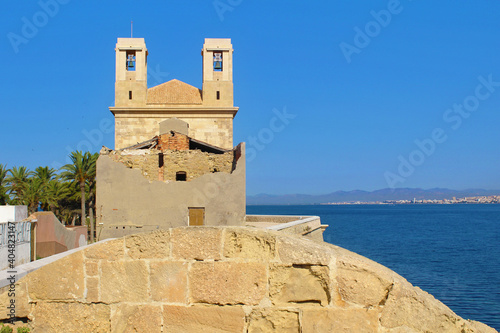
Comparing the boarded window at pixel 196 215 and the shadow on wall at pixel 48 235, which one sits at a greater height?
the boarded window at pixel 196 215

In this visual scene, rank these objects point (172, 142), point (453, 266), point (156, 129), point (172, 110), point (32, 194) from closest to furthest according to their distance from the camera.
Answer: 1. point (172, 142)
2. point (156, 129)
3. point (172, 110)
4. point (32, 194)
5. point (453, 266)

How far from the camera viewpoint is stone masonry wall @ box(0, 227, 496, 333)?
340 centimetres

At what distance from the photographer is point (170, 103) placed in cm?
2520

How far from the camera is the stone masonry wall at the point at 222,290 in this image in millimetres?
3398

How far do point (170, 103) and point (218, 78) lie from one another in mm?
2924

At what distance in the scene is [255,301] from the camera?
11.6 feet

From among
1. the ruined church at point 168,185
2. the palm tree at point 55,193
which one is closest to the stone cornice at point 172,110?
the ruined church at point 168,185

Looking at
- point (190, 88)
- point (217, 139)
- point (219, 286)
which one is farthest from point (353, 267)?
point (190, 88)

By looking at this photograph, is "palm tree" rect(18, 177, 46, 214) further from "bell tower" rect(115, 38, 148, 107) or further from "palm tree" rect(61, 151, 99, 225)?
"bell tower" rect(115, 38, 148, 107)

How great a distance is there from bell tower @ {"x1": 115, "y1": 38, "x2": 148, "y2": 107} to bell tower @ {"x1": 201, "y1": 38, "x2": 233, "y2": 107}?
3294 millimetres

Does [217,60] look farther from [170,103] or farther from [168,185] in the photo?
[168,185]

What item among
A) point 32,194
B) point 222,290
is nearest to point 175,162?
point 222,290

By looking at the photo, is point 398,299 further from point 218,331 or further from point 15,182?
point 15,182

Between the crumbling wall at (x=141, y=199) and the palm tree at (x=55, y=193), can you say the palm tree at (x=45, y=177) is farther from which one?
the crumbling wall at (x=141, y=199)
